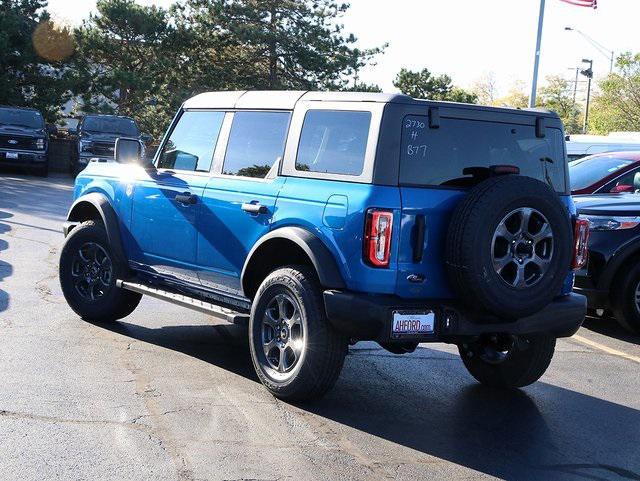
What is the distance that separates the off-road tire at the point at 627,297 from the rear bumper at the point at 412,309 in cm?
327

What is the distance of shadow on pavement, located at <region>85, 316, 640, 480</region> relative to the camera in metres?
5.03

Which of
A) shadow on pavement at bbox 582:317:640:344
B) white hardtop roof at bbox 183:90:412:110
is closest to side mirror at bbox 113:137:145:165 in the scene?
white hardtop roof at bbox 183:90:412:110

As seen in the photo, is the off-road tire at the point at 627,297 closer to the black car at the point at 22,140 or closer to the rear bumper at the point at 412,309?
the rear bumper at the point at 412,309

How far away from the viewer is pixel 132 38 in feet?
125

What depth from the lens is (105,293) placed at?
7.64 m

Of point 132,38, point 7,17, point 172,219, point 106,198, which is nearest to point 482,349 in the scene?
point 172,219

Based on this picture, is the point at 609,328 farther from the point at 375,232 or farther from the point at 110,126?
the point at 110,126

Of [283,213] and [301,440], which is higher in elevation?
[283,213]

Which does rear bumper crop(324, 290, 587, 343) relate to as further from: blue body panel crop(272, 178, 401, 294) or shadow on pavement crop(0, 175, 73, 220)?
shadow on pavement crop(0, 175, 73, 220)

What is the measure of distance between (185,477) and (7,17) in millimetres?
31636

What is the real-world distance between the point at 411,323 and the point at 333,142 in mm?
1278

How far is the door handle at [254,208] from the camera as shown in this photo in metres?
5.98

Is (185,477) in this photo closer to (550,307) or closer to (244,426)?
(244,426)

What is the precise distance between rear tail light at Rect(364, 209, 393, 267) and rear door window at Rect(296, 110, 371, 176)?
35 centimetres
